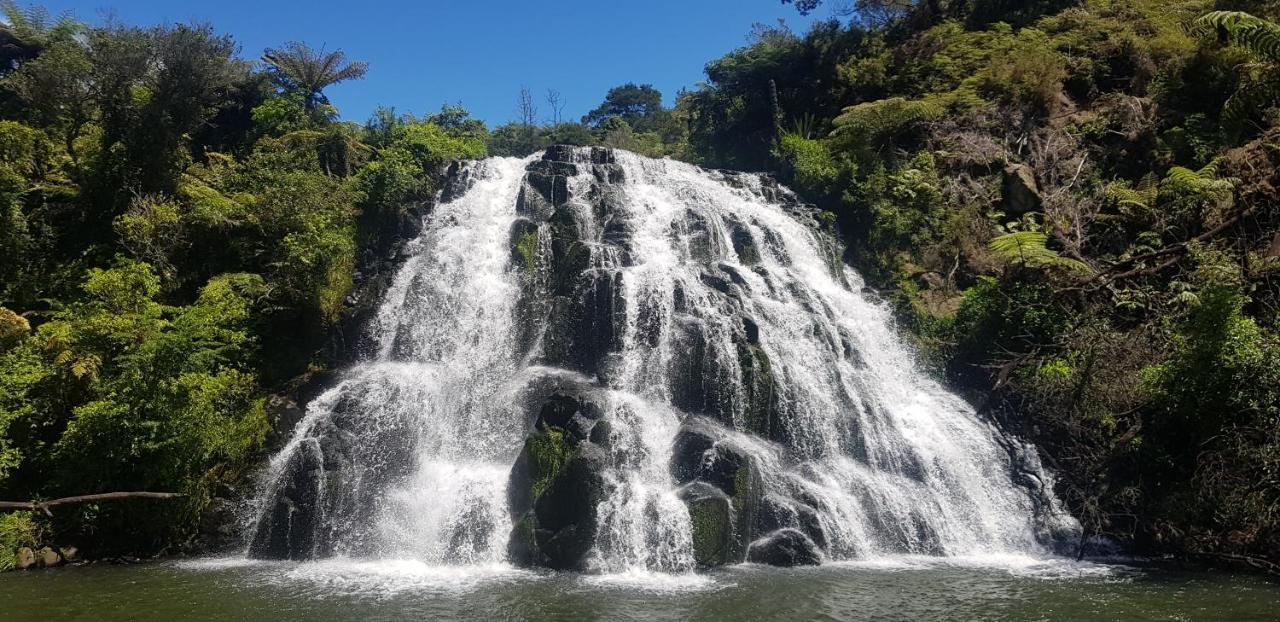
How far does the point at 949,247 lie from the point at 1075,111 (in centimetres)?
645

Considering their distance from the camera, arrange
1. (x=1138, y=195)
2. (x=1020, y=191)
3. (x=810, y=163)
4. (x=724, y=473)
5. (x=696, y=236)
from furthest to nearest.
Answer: (x=810, y=163) < (x=696, y=236) < (x=1020, y=191) < (x=1138, y=195) < (x=724, y=473)

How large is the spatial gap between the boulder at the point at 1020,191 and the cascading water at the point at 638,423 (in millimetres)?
4550

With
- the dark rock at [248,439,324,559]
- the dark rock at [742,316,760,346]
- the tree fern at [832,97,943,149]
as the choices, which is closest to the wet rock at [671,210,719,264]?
the dark rock at [742,316,760,346]

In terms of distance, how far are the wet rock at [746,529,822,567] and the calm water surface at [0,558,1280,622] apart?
1.18ft

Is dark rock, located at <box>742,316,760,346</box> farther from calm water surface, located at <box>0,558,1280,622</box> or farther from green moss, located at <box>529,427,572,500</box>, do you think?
calm water surface, located at <box>0,558,1280,622</box>

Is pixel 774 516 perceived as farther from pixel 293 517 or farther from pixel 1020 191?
pixel 1020 191

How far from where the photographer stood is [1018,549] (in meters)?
12.6

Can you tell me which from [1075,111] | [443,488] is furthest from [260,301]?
[1075,111]

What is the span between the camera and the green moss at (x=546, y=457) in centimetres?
1301

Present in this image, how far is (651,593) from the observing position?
10258 mm

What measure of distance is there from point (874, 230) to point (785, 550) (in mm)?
12197

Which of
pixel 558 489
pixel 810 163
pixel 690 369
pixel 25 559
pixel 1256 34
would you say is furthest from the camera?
pixel 810 163

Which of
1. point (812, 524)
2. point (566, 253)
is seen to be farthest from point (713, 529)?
point (566, 253)

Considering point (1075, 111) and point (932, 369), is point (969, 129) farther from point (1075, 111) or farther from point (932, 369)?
point (932, 369)
